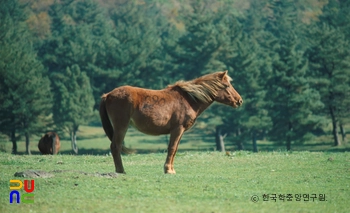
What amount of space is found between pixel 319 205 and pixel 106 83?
55.3 meters

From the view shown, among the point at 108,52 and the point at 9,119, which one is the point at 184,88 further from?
the point at 108,52

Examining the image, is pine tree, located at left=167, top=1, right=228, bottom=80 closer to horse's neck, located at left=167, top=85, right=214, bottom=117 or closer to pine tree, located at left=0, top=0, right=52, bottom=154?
pine tree, located at left=0, top=0, right=52, bottom=154

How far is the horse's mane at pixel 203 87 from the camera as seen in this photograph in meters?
15.7

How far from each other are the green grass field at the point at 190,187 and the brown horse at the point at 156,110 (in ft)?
3.50

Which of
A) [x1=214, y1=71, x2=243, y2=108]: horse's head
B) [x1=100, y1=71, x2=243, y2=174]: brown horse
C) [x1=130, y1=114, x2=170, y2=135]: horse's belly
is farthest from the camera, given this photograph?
[x1=214, y1=71, x2=243, y2=108]: horse's head

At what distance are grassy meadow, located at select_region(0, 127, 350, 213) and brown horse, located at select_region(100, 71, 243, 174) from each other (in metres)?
0.99

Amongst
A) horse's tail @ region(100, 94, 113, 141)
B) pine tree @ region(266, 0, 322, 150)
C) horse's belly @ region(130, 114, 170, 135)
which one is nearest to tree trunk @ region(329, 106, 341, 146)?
pine tree @ region(266, 0, 322, 150)

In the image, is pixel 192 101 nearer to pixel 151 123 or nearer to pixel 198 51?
pixel 151 123

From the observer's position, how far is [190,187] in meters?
12.8

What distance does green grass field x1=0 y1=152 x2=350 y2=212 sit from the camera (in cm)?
1096

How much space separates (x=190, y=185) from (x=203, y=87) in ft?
12.3

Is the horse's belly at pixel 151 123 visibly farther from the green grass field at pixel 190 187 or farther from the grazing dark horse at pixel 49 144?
the grazing dark horse at pixel 49 144

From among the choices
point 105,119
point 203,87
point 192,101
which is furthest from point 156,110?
point 203,87

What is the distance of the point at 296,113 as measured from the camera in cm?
5262
